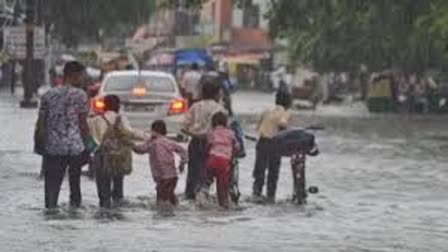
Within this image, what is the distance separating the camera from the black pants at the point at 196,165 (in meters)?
17.6

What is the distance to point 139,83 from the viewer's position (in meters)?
27.0

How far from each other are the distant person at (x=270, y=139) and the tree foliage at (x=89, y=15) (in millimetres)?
36620

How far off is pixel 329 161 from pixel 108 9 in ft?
121

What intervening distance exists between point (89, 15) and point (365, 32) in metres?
11.6

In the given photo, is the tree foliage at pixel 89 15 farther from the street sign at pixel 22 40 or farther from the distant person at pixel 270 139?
the distant person at pixel 270 139

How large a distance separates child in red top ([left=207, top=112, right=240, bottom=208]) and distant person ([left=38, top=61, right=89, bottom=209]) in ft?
5.85

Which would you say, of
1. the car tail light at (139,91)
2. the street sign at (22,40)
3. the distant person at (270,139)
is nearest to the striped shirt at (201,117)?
the distant person at (270,139)

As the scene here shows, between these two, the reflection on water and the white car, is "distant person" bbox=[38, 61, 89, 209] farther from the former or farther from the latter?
the white car

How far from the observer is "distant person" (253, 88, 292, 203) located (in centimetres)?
1803

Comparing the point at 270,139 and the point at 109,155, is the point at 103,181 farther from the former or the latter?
the point at 270,139

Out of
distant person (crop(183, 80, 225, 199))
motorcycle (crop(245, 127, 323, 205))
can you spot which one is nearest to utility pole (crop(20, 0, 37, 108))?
distant person (crop(183, 80, 225, 199))

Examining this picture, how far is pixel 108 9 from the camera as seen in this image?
6153 centimetres

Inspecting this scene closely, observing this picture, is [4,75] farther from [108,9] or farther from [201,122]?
[201,122]

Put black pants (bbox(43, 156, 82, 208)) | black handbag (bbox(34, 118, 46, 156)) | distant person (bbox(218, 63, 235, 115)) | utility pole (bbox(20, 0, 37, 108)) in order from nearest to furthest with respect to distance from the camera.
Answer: black handbag (bbox(34, 118, 46, 156)) → black pants (bbox(43, 156, 82, 208)) → distant person (bbox(218, 63, 235, 115)) → utility pole (bbox(20, 0, 37, 108))
